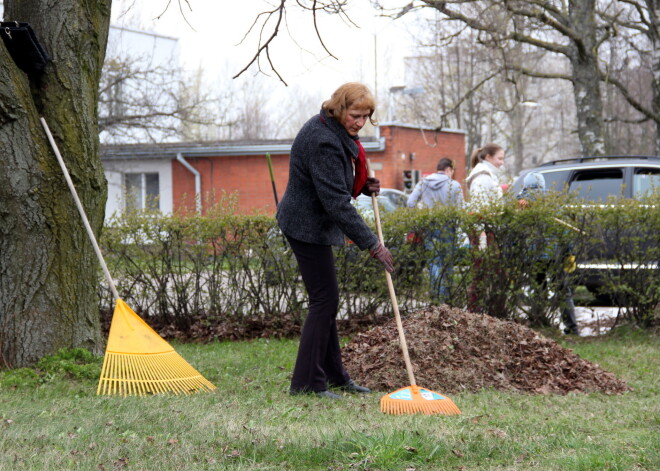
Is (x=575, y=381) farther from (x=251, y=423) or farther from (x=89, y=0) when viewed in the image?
(x=89, y=0)

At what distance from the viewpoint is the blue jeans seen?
778cm

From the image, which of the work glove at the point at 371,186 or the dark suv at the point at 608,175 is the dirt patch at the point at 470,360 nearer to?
the work glove at the point at 371,186

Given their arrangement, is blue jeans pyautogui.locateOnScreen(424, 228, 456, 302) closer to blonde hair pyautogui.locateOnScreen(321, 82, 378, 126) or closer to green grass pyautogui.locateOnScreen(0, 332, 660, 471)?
green grass pyautogui.locateOnScreen(0, 332, 660, 471)

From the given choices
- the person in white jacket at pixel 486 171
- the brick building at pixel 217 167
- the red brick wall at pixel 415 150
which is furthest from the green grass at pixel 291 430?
the red brick wall at pixel 415 150

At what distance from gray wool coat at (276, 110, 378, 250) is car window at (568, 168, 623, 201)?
231 inches

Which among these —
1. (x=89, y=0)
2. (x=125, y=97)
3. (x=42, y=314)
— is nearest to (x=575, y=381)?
(x=42, y=314)

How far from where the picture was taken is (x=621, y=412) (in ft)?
15.5

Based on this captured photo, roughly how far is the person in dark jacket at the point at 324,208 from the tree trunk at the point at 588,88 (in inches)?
446

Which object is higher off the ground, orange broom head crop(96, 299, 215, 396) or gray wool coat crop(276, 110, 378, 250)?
gray wool coat crop(276, 110, 378, 250)

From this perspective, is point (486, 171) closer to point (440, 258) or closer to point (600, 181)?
point (440, 258)

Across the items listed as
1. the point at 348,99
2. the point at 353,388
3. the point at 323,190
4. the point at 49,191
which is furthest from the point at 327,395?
the point at 49,191

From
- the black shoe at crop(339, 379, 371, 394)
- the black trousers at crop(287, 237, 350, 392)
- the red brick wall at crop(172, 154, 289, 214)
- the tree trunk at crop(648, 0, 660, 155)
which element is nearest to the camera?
the black trousers at crop(287, 237, 350, 392)

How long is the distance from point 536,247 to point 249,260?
2.87m

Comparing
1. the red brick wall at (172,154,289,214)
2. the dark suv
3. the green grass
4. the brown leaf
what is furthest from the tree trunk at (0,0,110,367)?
the red brick wall at (172,154,289,214)
